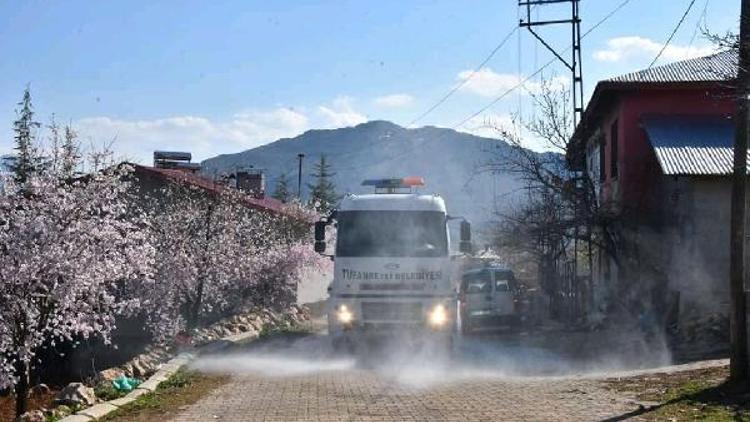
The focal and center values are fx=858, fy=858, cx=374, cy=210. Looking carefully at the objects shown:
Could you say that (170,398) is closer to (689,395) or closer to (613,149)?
(689,395)

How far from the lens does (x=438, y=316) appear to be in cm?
1641

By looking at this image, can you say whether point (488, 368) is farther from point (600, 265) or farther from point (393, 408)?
point (600, 265)

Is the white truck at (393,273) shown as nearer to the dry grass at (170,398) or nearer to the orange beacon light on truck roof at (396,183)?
the orange beacon light on truck roof at (396,183)

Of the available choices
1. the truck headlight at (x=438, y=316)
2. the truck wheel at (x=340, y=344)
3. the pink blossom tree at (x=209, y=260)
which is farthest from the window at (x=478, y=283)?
the truck headlight at (x=438, y=316)

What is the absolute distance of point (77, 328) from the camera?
14477 millimetres

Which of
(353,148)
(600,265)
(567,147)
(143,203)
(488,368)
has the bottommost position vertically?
(488,368)

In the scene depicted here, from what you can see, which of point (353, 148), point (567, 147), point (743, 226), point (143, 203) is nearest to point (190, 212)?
Result: point (143, 203)

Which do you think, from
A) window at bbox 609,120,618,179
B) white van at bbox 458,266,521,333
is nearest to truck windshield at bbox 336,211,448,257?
white van at bbox 458,266,521,333

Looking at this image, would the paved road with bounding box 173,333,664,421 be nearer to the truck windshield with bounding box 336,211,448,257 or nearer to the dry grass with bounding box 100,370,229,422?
the dry grass with bounding box 100,370,229,422

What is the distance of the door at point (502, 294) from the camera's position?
24984 millimetres

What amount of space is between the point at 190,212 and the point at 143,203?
357 cm

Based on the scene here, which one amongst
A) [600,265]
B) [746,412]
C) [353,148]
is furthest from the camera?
[353,148]

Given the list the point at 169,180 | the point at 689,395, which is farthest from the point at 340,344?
the point at 169,180

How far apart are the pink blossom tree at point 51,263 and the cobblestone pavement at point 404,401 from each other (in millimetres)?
2968
